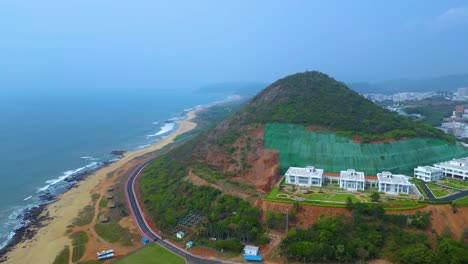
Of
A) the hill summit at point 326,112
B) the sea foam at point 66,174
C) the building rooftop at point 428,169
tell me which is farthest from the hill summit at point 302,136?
the sea foam at point 66,174

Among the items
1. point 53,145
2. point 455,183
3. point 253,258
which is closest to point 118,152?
point 53,145

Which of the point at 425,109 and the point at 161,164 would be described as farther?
the point at 425,109

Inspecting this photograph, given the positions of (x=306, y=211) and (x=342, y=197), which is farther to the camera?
(x=342, y=197)

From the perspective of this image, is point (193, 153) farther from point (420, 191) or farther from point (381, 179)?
point (420, 191)

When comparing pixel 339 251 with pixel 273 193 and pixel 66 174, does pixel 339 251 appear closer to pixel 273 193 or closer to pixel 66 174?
pixel 273 193

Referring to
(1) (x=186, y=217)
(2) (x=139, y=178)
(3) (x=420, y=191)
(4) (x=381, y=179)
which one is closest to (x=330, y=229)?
(4) (x=381, y=179)

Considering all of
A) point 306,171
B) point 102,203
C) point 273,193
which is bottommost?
point 102,203
